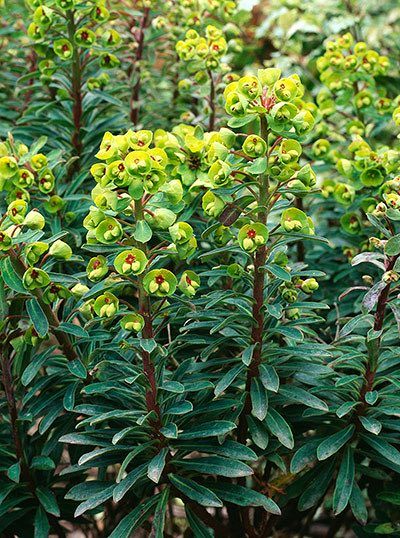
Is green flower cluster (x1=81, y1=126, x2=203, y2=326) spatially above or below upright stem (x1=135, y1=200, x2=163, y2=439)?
above

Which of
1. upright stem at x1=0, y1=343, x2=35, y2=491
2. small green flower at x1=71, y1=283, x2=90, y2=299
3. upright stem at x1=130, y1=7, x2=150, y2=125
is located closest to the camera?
small green flower at x1=71, y1=283, x2=90, y2=299

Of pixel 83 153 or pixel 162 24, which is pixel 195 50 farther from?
pixel 83 153

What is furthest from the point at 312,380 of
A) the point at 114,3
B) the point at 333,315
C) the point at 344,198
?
the point at 114,3

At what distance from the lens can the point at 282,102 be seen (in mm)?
1650

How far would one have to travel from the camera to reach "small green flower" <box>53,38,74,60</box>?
2.37 meters

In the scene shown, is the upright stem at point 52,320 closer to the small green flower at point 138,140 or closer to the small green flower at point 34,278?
the small green flower at point 34,278

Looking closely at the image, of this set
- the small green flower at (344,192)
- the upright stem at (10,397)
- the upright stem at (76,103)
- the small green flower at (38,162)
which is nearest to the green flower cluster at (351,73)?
the small green flower at (344,192)

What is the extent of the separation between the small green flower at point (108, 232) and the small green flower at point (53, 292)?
1.14ft

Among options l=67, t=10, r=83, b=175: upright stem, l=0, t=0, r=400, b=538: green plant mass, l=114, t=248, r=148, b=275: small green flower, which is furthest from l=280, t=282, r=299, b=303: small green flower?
l=67, t=10, r=83, b=175: upright stem

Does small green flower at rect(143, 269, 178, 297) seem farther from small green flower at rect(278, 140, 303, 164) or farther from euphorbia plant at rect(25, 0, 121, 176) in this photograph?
euphorbia plant at rect(25, 0, 121, 176)

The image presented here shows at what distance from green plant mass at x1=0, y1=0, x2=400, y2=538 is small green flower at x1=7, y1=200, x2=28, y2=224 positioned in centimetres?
2

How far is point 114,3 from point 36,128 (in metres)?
0.72

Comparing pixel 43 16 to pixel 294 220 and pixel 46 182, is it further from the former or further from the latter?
pixel 294 220

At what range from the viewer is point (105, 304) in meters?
1.69
